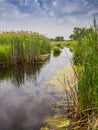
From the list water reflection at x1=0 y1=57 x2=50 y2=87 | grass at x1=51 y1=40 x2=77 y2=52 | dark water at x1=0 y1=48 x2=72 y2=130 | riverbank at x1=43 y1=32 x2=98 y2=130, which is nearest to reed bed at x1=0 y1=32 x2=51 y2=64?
water reflection at x1=0 y1=57 x2=50 y2=87

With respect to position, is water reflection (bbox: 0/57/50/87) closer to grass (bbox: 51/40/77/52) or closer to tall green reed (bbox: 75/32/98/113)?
grass (bbox: 51/40/77/52)

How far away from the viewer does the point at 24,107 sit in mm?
5562

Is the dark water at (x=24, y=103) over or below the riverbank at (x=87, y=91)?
below

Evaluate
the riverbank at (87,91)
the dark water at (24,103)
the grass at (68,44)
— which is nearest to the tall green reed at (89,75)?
the riverbank at (87,91)

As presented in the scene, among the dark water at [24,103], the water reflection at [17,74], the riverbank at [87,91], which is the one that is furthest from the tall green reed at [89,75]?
the water reflection at [17,74]

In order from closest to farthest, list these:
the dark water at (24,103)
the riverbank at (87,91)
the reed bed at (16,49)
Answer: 1. the riverbank at (87,91)
2. the dark water at (24,103)
3. the reed bed at (16,49)

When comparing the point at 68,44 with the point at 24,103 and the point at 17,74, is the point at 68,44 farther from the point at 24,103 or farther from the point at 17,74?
the point at 24,103

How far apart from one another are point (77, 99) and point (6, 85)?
4.01 meters

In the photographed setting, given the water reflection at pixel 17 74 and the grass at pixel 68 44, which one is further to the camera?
the grass at pixel 68 44

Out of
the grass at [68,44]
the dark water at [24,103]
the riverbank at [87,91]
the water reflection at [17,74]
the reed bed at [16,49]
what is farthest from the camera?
the grass at [68,44]

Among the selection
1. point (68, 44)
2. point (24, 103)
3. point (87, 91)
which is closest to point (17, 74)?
point (24, 103)

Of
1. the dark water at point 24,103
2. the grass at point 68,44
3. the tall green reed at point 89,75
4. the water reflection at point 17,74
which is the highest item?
the grass at point 68,44

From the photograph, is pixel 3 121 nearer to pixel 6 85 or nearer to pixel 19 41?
pixel 6 85

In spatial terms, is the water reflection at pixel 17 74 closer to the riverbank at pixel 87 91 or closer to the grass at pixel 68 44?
the grass at pixel 68 44
